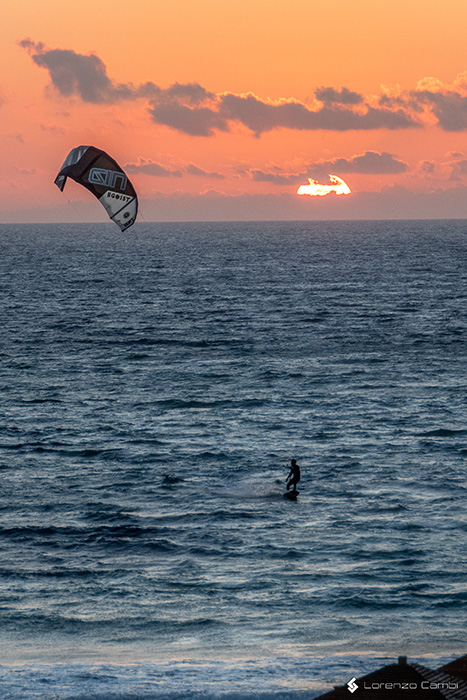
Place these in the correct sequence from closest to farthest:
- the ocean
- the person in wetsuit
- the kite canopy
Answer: the ocean
the person in wetsuit
the kite canopy

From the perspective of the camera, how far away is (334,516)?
38156 mm

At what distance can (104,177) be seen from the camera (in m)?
41.0

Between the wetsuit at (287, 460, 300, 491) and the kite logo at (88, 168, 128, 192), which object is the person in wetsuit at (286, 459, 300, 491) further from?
the kite logo at (88, 168, 128, 192)

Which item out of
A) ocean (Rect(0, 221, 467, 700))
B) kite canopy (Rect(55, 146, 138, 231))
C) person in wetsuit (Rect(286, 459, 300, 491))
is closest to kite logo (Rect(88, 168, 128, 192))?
kite canopy (Rect(55, 146, 138, 231))

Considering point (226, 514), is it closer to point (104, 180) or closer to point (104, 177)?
point (104, 180)

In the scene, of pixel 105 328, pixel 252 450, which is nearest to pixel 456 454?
pixel 252 450

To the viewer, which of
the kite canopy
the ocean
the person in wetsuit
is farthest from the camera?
the kite canopy

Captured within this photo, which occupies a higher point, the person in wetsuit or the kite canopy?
the kite canopy

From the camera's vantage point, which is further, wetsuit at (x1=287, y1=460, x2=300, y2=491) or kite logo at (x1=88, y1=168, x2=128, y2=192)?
kite logo at (x1=88, y1=168, x2=128, y2=192)

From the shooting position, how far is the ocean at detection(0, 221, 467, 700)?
2689 cm

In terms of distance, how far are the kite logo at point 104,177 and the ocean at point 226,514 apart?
1579 cm

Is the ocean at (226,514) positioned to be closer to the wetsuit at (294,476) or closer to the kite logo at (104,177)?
the wetsuit at (294,476)

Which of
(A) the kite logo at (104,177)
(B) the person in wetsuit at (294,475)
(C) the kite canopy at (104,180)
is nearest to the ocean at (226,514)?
(B) the person in wetsuit at (294,475)

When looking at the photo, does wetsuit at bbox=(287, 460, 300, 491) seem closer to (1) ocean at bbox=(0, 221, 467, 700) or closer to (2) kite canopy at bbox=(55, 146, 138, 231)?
(1) ocean at bbox=(0, 221, 467, 700)
